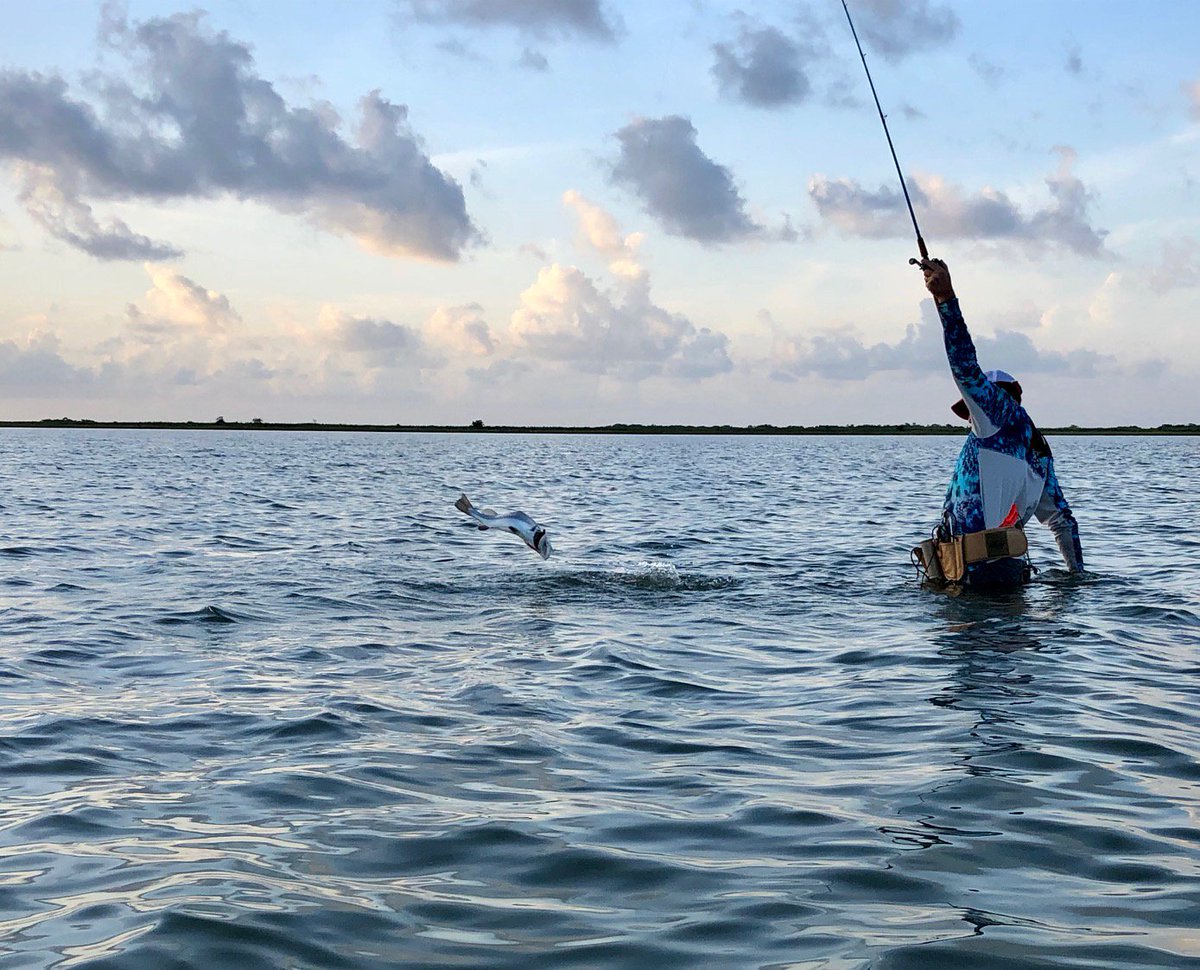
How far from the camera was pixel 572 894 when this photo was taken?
5.20 meters

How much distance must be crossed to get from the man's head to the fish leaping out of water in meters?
5.30

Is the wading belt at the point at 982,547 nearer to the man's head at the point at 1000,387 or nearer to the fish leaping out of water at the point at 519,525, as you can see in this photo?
the man's head at the point at 1000,387

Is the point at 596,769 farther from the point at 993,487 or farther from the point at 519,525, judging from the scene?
the point at 519,525

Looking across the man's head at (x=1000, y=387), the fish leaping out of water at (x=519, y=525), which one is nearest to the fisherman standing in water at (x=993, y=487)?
the man's head at (x=1000, y=387)

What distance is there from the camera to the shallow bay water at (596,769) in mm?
4781

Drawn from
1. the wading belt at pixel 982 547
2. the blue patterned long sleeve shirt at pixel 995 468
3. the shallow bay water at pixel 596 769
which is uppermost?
the blue patterned long sleeve shirt at pixel 995 468

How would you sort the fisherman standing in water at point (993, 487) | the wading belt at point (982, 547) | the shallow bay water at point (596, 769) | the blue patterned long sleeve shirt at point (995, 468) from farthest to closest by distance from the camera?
the wading belt at point (982, 547) → the fisherman standing in water at point (993, 487) → the blue patterned long sleeve shirt at point (995, 468) → the shallow bay water at point (596, 769)

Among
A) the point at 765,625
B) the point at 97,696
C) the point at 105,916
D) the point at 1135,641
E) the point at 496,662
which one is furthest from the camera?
the point at 765,625

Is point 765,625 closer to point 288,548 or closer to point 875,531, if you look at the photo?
point 288,548

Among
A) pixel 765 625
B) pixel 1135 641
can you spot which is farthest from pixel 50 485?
pixel 1135 641

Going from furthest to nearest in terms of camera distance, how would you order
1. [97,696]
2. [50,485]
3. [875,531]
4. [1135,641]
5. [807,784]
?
1. [50,485]
2. [875,531]
3. [1135,641]
4. [97,696]
5. [807,784]

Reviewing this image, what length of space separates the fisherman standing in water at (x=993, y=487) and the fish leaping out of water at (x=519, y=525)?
5.00 metres

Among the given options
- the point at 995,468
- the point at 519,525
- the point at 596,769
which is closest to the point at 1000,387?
the point at 995,468

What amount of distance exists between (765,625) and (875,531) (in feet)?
40.6
